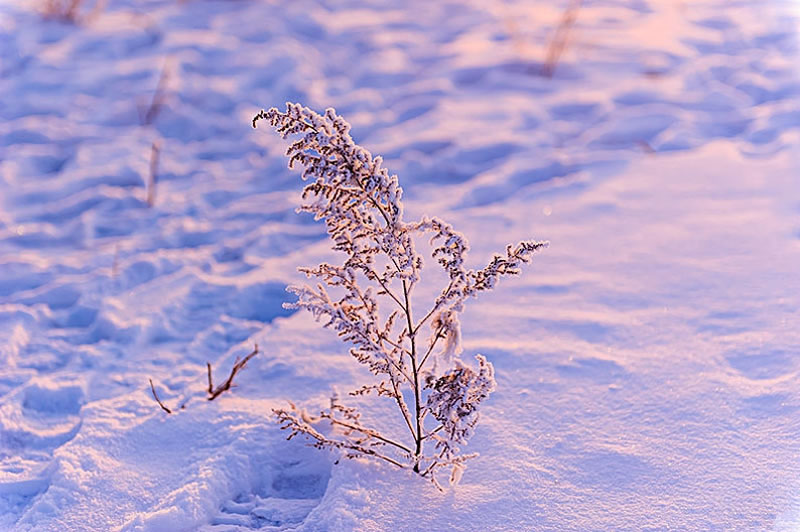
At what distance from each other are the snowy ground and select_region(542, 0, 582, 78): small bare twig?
0.31 feet

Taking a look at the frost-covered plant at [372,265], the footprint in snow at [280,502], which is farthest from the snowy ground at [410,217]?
the frost-covered plant at [372,265]

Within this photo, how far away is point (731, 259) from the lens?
297cm

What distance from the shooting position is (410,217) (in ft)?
11.9

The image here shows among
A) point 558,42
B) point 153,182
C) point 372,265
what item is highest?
point 372,265

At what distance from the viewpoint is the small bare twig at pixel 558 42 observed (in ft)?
16.4

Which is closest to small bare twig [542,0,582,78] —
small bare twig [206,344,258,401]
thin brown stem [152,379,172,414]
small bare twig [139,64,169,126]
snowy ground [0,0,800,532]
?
snowy ground [0,0,800,532]

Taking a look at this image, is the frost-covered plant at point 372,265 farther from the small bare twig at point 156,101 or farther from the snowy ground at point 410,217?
the small bare twig at point 156,101

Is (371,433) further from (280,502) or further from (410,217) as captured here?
(410,217)

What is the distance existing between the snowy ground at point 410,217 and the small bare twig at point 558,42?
0.09m

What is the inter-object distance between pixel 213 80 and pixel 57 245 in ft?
6.32

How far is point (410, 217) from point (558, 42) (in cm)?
245

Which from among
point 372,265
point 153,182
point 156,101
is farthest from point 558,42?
point 372,265

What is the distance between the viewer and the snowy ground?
6.65ft

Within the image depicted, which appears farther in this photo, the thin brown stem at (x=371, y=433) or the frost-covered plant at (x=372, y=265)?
the thin brown stem at (x=371, y=433)
